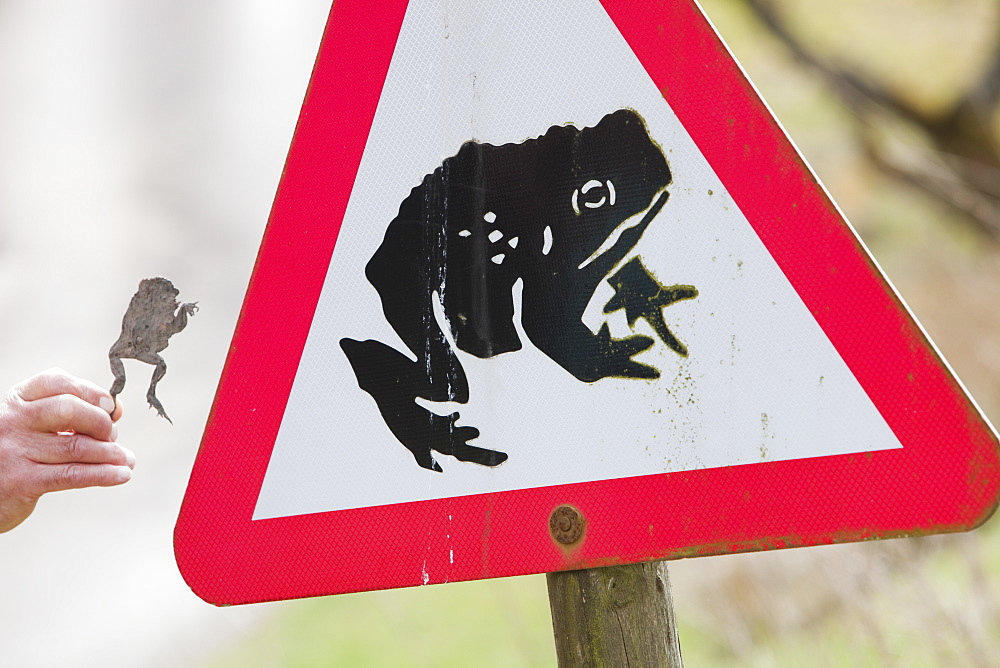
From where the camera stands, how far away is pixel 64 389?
101 cm

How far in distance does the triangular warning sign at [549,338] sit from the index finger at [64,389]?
0.13m

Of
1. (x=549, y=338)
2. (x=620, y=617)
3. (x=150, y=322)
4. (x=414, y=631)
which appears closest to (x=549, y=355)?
(x=549, y=338)

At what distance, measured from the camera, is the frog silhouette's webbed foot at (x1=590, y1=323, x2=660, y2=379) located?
89cm

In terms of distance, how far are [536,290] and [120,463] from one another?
53cm

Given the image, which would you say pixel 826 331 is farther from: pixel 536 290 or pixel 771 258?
pixel 536 290

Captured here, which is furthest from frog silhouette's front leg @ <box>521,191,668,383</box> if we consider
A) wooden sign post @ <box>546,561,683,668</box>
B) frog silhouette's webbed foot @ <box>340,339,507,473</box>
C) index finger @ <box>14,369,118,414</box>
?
index finger @ <box>14,369,118,414</box>

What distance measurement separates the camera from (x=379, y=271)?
1.00 m

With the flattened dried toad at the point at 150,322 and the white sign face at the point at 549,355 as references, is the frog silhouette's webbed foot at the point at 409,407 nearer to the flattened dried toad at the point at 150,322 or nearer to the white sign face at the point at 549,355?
the white sign face at the point at 549,355

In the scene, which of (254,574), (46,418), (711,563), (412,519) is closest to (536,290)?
(412,519)

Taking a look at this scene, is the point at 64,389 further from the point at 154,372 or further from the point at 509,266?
the point at 509,266

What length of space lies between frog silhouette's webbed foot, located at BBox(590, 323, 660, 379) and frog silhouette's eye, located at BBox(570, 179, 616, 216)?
13cm

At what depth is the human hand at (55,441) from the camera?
1.00 meters

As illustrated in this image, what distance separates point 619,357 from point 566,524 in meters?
0.18

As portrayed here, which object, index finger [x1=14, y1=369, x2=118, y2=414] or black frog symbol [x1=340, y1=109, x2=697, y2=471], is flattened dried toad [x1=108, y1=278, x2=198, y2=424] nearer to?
index finger [x1=14, y1=369, x2=118, y2=414]
